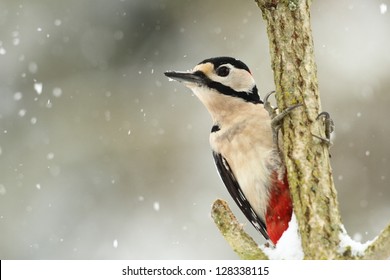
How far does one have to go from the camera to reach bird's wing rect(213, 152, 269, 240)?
9.90 feet

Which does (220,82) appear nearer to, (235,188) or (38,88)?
(235,188)

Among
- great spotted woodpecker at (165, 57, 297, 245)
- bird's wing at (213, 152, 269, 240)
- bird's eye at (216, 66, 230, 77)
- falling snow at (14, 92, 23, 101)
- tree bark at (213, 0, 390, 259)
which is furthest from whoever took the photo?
falling snow at (14, 92, 23, 101)

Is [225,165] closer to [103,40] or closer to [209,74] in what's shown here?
[209,74]

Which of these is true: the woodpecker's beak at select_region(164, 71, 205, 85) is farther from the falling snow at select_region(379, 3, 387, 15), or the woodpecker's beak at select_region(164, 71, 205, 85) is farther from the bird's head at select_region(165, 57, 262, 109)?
the falling snow at select_region(379, 3, 387, 15)

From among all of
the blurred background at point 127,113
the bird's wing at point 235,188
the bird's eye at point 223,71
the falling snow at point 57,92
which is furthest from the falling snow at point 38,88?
the bird's eye at point 223,71

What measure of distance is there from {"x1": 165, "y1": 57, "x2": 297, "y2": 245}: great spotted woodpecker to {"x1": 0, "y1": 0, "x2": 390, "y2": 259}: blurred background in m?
2.83

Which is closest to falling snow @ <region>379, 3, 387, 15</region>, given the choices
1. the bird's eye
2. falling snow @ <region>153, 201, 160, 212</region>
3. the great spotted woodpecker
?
falling snow @ <region>153, 201, 160, 212</region>

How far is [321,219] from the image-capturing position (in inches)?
81.7

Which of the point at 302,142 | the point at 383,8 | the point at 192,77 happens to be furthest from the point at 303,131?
the point at 383,8

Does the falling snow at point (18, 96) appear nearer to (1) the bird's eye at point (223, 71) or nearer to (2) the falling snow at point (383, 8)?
(2) the falling snow at point (383, 8)


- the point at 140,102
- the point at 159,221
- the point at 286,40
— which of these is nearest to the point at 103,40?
the point at 140,102

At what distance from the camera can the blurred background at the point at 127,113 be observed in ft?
19.3

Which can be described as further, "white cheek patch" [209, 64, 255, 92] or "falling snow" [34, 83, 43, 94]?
"falling snow" [34, 83, 43, 94]

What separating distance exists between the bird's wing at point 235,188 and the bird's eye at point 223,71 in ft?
1.11
